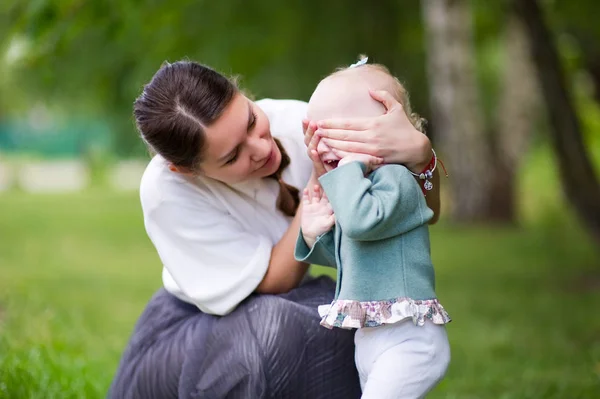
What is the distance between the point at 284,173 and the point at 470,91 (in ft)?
29.2

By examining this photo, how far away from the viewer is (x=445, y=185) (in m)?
17.2

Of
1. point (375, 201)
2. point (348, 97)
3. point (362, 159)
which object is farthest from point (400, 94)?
point (375, 201)

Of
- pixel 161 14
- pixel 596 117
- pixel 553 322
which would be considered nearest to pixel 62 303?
pixel 161 14

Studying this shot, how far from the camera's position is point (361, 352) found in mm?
2680

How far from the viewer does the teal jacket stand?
2.45m

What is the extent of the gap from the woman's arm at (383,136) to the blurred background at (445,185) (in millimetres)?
788

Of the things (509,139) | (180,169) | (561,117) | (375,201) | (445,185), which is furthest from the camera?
(445,185)

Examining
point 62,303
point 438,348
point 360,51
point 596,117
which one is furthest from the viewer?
point 596,117

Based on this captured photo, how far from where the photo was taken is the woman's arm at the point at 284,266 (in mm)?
2936

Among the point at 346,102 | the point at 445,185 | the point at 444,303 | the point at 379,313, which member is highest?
the point at 346,102

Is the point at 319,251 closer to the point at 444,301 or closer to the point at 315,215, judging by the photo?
the point at 315,215

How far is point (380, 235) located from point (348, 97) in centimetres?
41

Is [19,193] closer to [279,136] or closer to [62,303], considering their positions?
[62,303]

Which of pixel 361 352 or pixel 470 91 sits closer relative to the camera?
pixel 361 352
